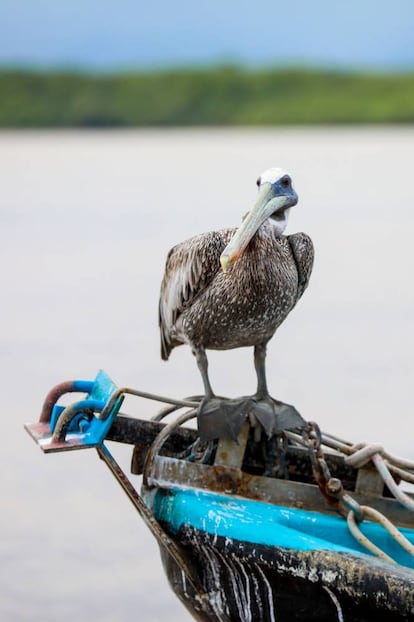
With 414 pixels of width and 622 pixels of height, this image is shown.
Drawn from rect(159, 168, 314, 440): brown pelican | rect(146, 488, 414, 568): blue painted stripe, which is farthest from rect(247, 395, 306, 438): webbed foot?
rect(146, 488, 414, 568): blue painted stripe

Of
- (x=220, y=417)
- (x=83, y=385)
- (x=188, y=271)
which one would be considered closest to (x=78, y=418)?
(x=83, y=385)

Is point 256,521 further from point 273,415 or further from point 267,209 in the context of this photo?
point 267,209

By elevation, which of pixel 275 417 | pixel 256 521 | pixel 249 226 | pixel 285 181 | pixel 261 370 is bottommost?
pixel 256 521

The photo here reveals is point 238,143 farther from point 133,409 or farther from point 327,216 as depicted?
point 133,409

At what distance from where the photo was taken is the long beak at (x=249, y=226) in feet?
16.3

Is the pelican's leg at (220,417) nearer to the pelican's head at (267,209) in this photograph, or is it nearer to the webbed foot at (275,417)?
the webbed foot at (275,417)

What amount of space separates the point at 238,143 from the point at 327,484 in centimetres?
2856

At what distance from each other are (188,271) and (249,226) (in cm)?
36

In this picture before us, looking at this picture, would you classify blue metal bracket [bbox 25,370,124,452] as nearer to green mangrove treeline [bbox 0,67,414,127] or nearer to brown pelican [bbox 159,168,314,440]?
brown pelican [bbox 159,168,314,440]

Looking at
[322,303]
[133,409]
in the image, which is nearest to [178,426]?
[133,409]

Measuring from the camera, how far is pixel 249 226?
199 inches

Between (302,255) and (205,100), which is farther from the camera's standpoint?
(205,100)

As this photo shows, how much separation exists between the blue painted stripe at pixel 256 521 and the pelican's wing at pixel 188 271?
2.32ft

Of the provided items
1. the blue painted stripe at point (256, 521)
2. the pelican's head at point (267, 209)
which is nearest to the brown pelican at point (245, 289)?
the pelican's head at point (267, 209)
